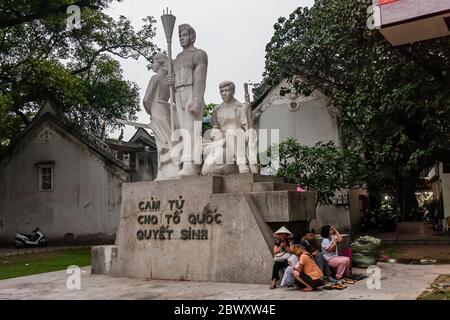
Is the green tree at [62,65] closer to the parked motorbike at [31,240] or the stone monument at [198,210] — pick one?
the parked motorbike at [31,240]

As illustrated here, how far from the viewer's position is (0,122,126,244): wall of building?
1922cm

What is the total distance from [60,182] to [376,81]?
13511mm

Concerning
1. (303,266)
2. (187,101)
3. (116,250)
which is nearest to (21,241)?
(116,250)

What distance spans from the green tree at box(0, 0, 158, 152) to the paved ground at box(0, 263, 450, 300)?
10.2 m

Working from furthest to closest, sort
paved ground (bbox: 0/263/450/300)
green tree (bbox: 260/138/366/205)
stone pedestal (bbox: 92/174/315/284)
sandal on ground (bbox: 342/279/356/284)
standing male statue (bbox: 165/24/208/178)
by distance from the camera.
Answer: green tree (bbox: 260/138/366/205) < standing male statue (bbox: 165/24/208/178) < stone pedestal (bbox: 92/174/315/284) < sandal on ground (bbox: 342/279/356/284) < paved ground (bbox: 0/263/450/300)

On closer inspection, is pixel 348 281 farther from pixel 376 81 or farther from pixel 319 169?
pixel 376 81

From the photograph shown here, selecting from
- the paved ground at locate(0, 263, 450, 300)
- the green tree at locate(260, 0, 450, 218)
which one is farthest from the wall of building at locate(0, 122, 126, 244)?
the paved ground at locate(0, 263, 450, 300)

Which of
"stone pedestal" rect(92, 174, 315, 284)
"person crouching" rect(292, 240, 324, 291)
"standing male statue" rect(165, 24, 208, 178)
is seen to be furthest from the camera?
"standing male statue" rect(165, 24, 208, 178)

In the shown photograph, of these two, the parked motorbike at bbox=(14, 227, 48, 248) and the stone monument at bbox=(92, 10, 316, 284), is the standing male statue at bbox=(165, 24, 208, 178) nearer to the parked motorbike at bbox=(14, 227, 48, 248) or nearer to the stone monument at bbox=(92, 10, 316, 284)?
the stone monument at bbox=(92, 10, 316, 284)

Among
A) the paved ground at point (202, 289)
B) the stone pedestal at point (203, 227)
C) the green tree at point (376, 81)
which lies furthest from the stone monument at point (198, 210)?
the green tree at point (376, 81)

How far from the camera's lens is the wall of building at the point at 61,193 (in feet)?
63.1

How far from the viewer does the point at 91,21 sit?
66.4ft

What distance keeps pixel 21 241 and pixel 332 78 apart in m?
13.1

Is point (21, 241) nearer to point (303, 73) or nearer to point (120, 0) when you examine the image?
point (120, 0)
